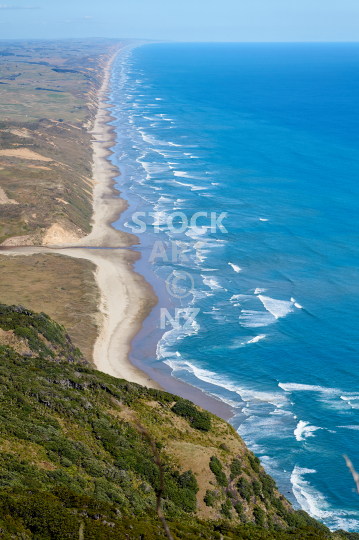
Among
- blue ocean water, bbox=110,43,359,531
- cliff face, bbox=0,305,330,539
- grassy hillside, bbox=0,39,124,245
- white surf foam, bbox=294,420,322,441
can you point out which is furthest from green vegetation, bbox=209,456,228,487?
grassy hillside, bbox=0,39,124,245

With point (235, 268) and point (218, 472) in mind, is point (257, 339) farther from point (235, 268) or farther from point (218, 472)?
point (218, 472)

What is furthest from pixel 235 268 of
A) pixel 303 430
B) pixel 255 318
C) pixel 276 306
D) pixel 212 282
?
pixel 303 430

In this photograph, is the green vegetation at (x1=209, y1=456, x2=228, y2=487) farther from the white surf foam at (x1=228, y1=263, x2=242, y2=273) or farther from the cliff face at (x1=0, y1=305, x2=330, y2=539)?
the white surf foam at (x1=228, y1=263, x2=242, y2=273)

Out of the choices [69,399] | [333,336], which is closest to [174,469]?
[69,399]

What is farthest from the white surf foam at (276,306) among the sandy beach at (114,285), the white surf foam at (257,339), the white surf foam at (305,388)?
the sandy beach at (114,285)

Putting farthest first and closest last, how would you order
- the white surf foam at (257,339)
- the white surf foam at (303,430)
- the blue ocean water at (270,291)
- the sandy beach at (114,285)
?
1. the white surf foam at (257,339)
2. the sandy beach at (114,285)
3. the white surf foam at (303,430)
4. the blue ocean water at (270,291)

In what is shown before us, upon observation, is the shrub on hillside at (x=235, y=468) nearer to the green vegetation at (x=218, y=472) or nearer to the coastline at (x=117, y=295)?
the green vegetation at (x=218, y=472)
